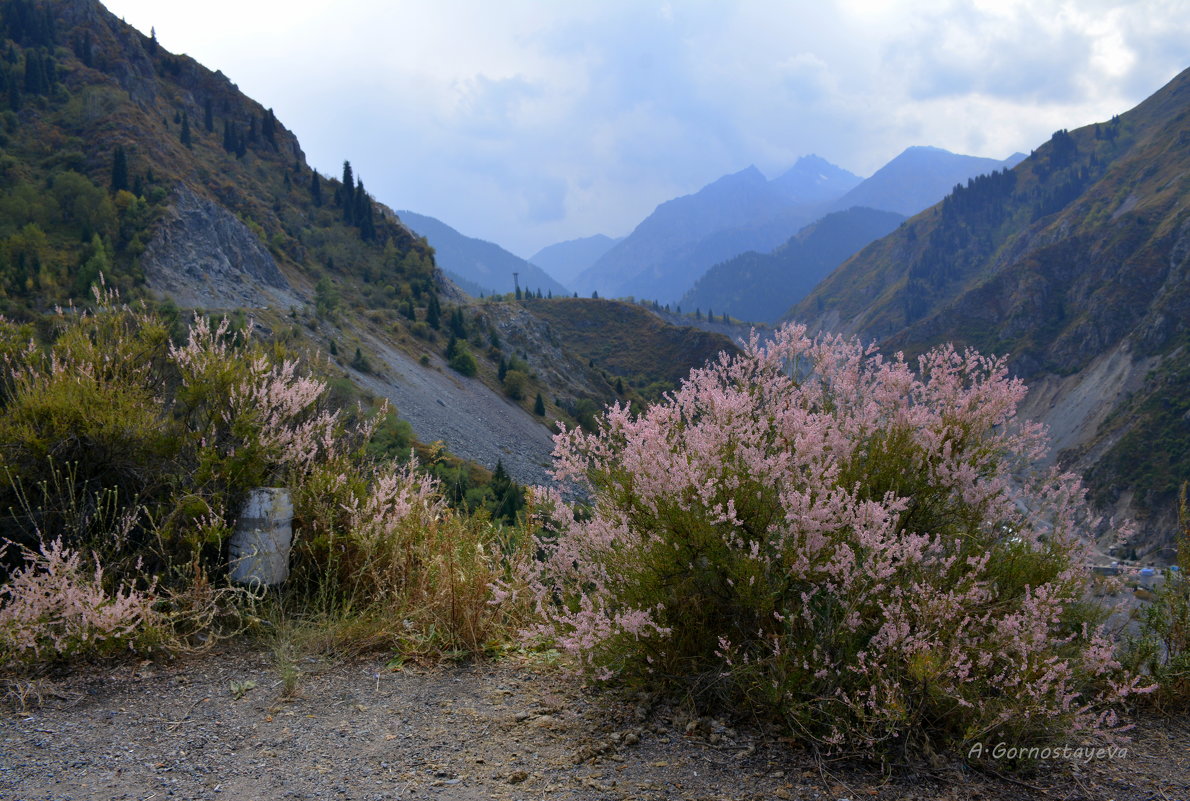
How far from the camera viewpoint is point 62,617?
12.5ft

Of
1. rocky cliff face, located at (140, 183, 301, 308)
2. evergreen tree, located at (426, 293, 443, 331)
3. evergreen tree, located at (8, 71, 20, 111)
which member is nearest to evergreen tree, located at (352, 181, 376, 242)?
evergreen tree, located at (426, 293, 443, 331)

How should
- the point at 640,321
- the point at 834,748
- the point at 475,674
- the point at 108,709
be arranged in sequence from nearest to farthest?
1. the point at 834,748
2. the point at 108,709
3. the point at 475,674
4. the point at 640,321

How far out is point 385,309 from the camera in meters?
77.2

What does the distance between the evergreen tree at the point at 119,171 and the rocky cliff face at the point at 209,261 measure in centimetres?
396

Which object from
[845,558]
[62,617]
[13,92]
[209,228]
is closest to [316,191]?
[209,228]

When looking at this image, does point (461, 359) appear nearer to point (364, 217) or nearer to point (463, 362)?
point (463, 362)

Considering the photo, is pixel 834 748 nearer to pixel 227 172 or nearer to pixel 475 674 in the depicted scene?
pixel 475 674

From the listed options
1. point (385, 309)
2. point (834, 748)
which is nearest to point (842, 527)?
point (834, 748)

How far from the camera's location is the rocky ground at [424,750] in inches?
109

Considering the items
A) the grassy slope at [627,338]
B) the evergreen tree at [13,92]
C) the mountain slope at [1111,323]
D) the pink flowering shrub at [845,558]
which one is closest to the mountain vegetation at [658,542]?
the pink flowering shrub at [845,558]

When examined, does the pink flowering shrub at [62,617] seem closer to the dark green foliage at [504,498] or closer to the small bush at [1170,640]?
the small bush at [1170,640]

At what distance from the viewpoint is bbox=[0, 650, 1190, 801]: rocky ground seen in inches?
109

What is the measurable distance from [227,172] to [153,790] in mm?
94019

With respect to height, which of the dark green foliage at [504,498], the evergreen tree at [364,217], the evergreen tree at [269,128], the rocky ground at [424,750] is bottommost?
the dark green foliage at [504,498]
